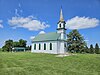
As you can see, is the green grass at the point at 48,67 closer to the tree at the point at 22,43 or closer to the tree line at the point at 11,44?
the tree line at the point at 11,44

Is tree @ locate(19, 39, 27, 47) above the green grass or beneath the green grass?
above

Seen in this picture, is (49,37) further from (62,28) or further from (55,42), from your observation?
(62,28)

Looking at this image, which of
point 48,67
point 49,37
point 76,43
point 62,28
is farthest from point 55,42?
point 48,67

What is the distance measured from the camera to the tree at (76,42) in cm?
5169

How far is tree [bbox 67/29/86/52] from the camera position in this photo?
5169 centimetres

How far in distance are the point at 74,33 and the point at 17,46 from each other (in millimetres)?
34569

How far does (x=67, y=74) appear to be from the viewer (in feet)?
37.3

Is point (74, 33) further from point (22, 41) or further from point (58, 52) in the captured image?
point (22, 41)

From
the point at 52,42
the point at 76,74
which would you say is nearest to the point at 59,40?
the point at 52,42

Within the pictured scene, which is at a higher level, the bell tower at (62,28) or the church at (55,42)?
the bell tower at (62,28)

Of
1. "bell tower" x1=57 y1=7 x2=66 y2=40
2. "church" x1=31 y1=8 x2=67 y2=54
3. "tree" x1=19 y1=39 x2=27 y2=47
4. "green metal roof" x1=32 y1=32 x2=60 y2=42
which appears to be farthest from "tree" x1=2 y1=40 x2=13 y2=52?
"bell tower" x1=57 y1=7 x2=66 y2=40

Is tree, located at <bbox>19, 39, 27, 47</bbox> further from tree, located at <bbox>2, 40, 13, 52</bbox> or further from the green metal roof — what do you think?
the green metal roof

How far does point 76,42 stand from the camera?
2060 inches

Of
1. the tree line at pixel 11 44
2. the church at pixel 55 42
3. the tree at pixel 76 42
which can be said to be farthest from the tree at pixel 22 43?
the church at pixel 55 42
